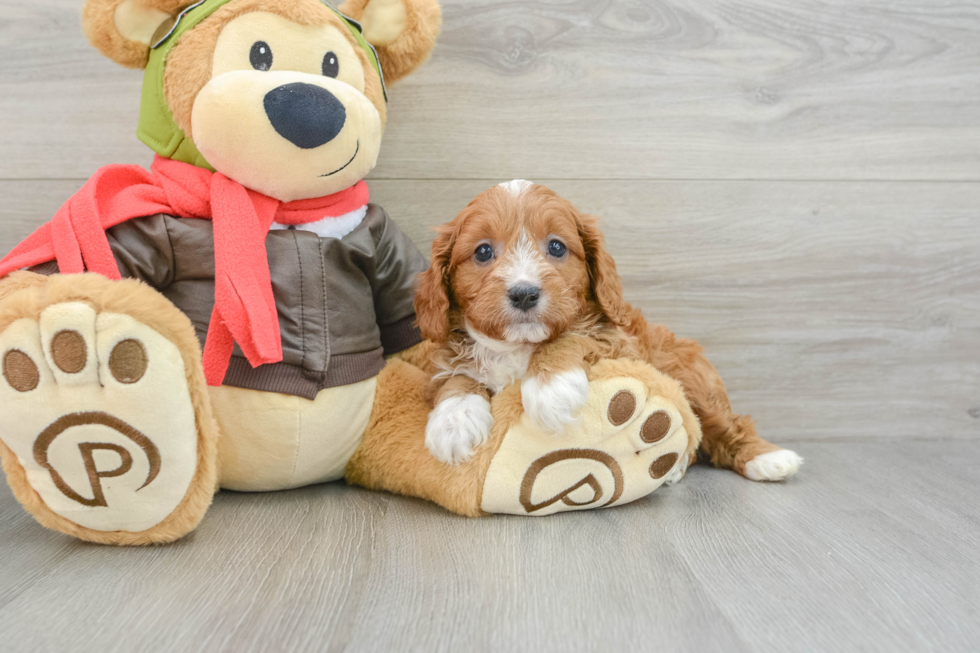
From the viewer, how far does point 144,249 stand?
145cm

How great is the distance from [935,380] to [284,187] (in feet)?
6.78

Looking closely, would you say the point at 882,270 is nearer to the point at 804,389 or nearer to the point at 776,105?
the point at 804,389

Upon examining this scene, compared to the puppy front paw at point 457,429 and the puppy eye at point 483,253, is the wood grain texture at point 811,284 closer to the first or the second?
the puppy eye at point 483,253

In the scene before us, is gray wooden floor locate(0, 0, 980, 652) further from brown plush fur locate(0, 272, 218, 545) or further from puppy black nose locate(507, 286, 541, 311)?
puppy black nose locate(507, 286, 541, 311)

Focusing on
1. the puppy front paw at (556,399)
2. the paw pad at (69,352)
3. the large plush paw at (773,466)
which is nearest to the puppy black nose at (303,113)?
the paw pad at (69,352)

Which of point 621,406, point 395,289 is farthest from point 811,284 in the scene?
point 395,289

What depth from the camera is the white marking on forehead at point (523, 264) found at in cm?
135

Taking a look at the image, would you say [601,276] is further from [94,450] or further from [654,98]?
[94,450]

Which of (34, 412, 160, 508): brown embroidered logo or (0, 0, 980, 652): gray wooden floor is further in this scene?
(0, 0, 980, 652): gray wooden floor

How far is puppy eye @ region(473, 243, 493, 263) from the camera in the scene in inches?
56.8

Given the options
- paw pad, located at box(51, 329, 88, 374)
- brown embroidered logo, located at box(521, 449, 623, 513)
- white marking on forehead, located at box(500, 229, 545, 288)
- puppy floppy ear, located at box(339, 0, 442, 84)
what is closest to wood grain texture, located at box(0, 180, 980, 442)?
puppy floppy ear, located at box(339, 0, 442, 84)

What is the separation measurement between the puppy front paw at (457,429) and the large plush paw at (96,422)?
0.46 m

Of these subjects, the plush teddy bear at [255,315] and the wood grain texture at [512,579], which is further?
the plush teddy bear at [255,315]

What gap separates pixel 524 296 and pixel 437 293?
247 mm
